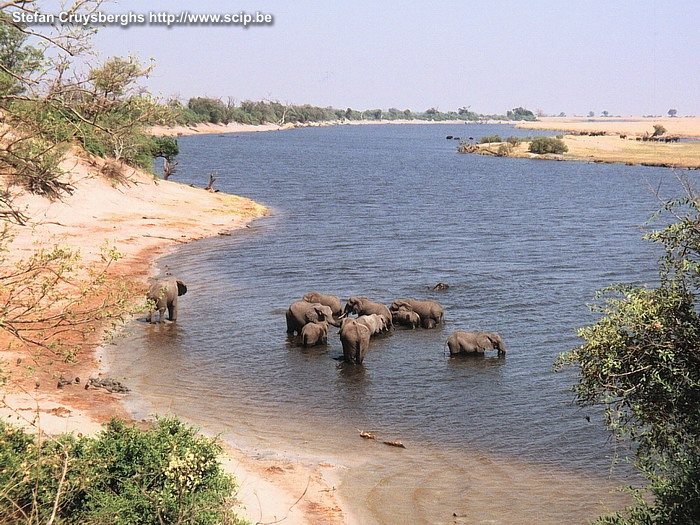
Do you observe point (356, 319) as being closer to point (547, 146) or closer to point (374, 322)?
point (374, 322)

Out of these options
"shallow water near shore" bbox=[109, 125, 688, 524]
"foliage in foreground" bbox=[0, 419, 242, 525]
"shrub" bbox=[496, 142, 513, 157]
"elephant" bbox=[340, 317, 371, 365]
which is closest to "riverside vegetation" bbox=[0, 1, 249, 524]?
"foliage in foreground" bbox=[0, 419, 242, 525]

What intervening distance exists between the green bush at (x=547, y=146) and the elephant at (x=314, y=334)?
336 feet

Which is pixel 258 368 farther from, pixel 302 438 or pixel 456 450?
pixel 456 450

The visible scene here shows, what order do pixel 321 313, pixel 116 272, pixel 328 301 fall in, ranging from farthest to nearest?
1. pixel 116 272
2. pixel 328 301
3. pixel 321 313

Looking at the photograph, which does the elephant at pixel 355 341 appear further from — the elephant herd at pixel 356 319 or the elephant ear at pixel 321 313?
the elephant ear at pixel 321 313

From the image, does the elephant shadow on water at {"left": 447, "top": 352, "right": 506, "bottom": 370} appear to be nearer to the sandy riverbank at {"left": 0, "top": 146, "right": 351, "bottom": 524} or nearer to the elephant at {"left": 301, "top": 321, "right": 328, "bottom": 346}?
the elephant at {"left": 301, "top": 321, "right": 328, "bottom": 346}

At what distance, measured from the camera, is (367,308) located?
25812 mm

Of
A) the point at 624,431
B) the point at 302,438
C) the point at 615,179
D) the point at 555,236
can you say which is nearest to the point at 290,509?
the point at 302,438

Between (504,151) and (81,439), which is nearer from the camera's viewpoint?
(81,439)

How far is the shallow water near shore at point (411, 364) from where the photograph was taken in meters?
Result: 15.4

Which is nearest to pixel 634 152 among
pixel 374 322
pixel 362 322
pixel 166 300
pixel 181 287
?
pixel 374 322

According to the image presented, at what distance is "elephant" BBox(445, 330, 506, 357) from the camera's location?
22828 millimetres

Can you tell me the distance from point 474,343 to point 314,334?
192 inches

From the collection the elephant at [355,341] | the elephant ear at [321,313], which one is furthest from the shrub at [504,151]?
the elephant at [355,341]
